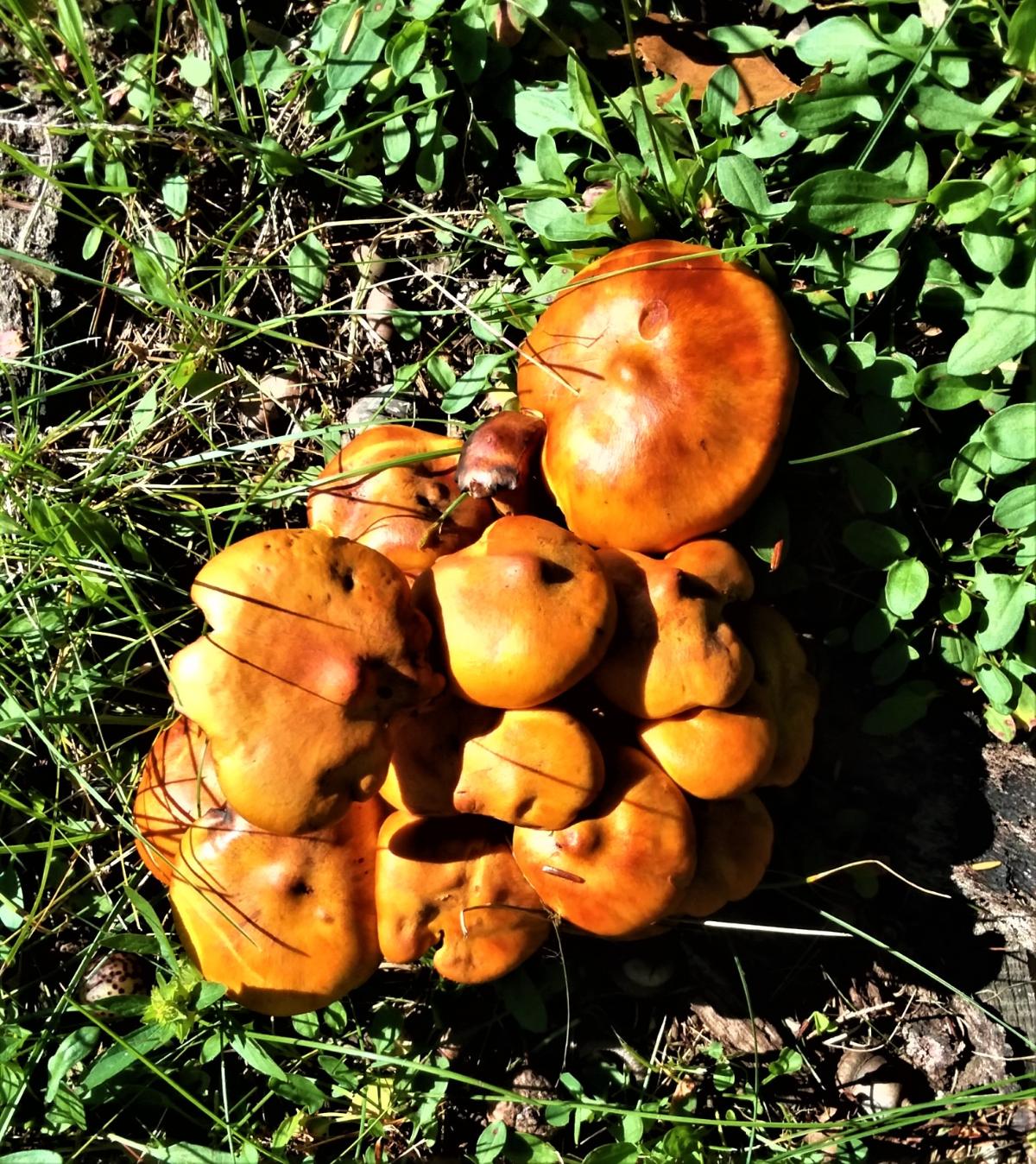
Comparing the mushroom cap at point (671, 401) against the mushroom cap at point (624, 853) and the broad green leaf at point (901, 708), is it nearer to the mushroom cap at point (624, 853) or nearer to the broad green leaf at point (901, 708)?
the mushroom cap at point (624, 853)

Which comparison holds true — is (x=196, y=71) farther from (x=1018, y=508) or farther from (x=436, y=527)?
(x=1018, y=508)

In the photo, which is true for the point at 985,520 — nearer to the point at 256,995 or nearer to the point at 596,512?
the point at 596,512

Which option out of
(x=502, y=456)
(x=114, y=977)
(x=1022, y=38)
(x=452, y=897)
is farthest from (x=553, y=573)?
(x=114, y=977)

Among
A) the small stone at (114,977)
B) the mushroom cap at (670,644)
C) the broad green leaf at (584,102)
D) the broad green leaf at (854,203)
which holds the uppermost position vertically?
the broad green leaf at (584,102)

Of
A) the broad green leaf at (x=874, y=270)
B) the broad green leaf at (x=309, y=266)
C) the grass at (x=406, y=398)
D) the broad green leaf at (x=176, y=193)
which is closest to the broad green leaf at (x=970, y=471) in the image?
the grass at (x=406, y=398)

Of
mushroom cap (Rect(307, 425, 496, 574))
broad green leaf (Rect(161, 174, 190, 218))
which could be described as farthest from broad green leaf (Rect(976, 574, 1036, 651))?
broad green leaf (Rect(161, 174, 190, 218))

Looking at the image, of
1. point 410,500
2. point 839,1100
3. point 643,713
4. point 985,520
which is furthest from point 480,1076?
point 985,520

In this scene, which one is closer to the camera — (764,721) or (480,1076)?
(764,721)

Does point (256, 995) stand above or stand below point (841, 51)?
below
